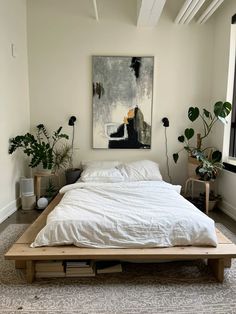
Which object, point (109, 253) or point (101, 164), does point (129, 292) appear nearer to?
point (109, 253)

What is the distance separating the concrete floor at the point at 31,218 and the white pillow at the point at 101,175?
0.85 meters

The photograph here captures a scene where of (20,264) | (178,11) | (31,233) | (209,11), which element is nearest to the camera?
(20,264)

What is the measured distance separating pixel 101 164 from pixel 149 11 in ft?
7.45

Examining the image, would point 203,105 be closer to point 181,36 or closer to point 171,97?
point 171,97

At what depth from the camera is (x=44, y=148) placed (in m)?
3.77

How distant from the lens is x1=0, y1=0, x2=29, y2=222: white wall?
3.29 metres

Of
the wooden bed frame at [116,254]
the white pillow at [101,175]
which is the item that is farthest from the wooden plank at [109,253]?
the white pillow at [101,175]

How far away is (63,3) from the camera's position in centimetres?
400

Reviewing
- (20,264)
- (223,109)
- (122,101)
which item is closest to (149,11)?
(122,101)

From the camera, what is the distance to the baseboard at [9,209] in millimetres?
3279

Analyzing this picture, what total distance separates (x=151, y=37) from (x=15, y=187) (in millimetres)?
3145

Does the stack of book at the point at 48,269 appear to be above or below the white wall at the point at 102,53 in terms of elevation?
below

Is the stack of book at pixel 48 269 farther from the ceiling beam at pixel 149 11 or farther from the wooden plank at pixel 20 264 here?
the ceiling beam at pixel 149 11

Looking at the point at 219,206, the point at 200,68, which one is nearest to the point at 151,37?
the point at 200,68
